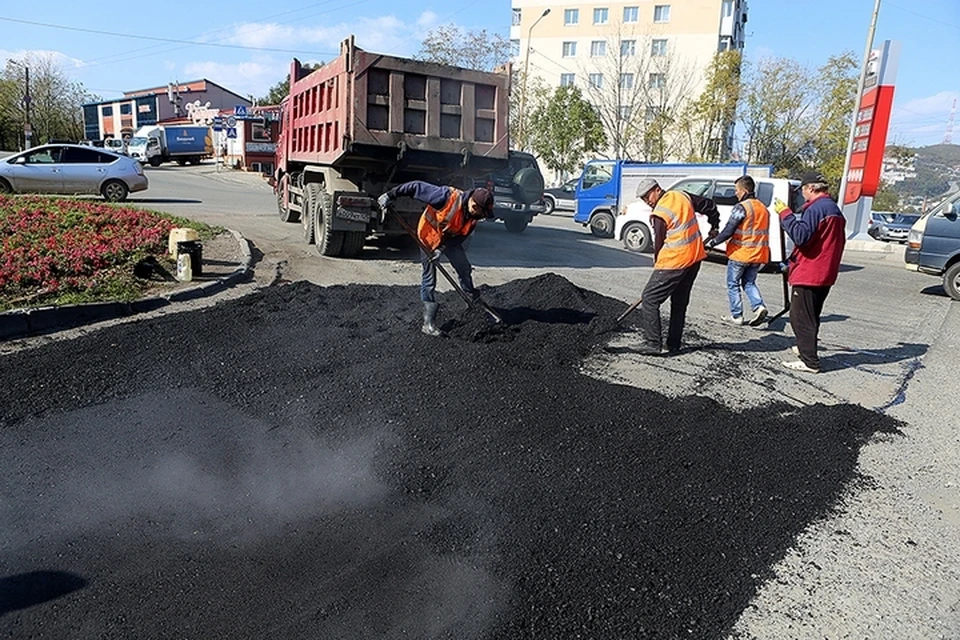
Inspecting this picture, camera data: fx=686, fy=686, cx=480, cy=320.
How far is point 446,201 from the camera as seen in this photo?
6211 mm

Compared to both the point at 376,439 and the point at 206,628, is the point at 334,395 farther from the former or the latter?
the point at 206,628

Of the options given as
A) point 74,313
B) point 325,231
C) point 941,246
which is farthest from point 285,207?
point 941,246

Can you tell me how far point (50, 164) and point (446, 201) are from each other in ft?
49.7

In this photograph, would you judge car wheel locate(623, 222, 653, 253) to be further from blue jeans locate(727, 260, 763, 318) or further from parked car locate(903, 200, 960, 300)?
blue jeans locate(727, 260, 763, 318)

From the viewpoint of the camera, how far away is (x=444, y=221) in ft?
20.5

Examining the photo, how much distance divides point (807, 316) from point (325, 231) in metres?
6.99

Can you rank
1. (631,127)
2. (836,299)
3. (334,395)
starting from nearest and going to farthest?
(334,395) < (836,299) < (631,127)

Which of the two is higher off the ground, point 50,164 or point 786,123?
point 786,123

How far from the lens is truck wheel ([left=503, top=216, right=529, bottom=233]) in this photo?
15.9 m

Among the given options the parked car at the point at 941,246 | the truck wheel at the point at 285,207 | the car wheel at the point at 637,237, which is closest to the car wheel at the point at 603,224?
the car wheel at the point at 637,237

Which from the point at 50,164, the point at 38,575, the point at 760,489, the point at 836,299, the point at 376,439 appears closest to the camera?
the point at 38,575

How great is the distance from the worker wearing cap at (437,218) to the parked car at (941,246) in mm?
8498

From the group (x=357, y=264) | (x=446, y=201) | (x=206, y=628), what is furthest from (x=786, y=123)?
(x=206, y=628)

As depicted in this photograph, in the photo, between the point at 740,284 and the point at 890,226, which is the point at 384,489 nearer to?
the point at 740,284
